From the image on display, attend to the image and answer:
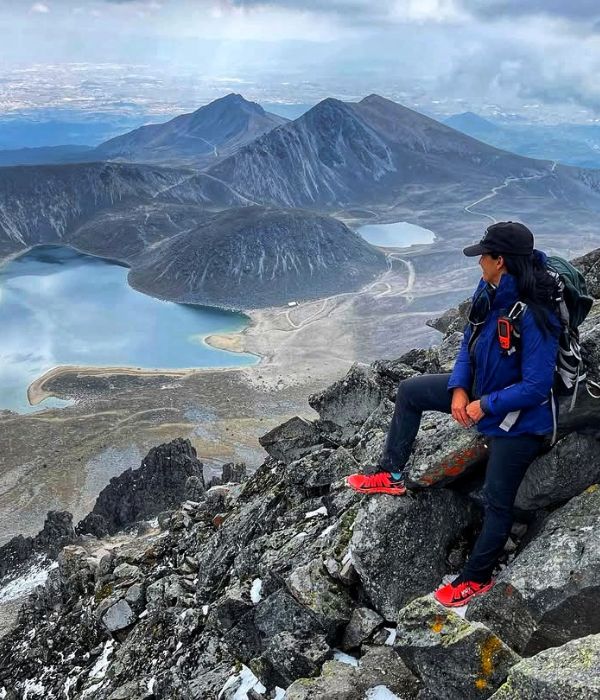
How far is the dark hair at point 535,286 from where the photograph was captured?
25.0 ft

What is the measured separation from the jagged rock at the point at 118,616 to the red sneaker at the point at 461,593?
9.53 metres

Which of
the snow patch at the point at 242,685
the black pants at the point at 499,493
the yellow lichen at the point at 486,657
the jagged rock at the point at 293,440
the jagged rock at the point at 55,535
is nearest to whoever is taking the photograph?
the yellow lichen at the point at 486,657

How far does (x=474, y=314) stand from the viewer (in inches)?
327

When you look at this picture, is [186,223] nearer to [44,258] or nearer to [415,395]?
Result: [44,258]

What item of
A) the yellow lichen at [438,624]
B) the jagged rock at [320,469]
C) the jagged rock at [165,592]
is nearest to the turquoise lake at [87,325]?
the jagged rock at [165,592]

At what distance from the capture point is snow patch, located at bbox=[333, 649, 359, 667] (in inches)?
348

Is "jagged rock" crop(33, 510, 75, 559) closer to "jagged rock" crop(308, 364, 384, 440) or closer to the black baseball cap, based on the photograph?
"jagged rock" crop(308, 364, 384, 440)

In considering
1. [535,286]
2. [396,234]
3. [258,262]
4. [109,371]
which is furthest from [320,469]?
[396,234]

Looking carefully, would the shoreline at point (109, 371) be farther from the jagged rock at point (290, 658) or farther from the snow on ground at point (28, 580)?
the jagged rock at point (290, 658)

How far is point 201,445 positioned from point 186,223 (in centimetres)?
11720

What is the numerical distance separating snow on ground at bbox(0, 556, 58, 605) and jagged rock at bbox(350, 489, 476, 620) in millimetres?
26547

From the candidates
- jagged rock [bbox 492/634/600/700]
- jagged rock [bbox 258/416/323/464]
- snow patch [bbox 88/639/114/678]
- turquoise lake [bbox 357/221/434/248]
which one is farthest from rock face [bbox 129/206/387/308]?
jagged rock [bbox 492/634/600/700]

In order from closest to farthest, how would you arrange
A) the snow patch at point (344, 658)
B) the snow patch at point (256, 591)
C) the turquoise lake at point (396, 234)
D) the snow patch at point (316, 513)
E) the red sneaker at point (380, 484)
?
1. the snow patch at point (344, 658)
2. the red sneaker at point (380, 484)
3. the snow patch at point (256, 591)
4. the snow patch at point (316, 513)
5. the turquoise lake at point (396, 234)

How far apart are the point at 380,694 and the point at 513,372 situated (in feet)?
14.4
